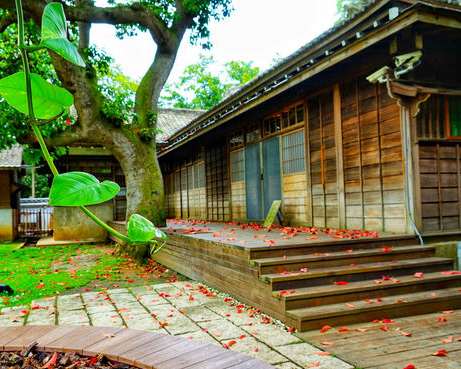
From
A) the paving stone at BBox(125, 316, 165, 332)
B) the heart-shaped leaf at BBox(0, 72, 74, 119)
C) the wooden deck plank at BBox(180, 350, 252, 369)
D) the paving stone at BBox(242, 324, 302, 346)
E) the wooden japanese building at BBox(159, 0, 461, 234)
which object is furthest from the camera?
the wooden japanese building at BBox(159, 0, 461, 234)

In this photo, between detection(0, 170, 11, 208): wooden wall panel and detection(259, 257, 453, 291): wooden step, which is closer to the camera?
detection(259, 257, 453, 291): wooden step

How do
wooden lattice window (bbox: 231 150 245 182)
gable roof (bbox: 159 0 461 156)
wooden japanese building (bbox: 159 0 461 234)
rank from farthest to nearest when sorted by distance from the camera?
wooden lattice window (bbox: 231 150 245 182) → wooden japanese building (bbox: 159 0 461 234) → gable roof (bbox: 159 0 461 156)

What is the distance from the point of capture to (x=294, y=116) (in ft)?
22.8

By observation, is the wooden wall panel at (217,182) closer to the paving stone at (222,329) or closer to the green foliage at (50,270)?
the green foliage at (50,270)

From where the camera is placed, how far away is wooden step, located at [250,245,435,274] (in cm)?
Result: 385

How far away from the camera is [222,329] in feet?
10.9

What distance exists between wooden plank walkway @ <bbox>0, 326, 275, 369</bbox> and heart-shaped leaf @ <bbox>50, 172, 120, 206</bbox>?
1352 mm

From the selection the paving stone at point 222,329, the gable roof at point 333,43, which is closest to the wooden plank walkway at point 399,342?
the paving stone at point 222,329

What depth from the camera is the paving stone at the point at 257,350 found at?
2.65m

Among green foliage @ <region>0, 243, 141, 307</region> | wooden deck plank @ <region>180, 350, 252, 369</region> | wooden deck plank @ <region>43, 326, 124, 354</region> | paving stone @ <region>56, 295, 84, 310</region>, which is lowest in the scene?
green foliage @ <region>0, 243, 141, 307</region>

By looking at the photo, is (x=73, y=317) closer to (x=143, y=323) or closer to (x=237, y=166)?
(x=143, y=323)

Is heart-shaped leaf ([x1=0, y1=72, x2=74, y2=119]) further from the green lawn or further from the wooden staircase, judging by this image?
the green lawn

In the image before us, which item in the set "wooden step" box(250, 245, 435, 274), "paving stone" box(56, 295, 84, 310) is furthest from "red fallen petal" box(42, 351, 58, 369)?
"paving stone" box(56, 295, 84, 310)

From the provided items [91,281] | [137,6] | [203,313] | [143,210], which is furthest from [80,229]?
[203,313]
